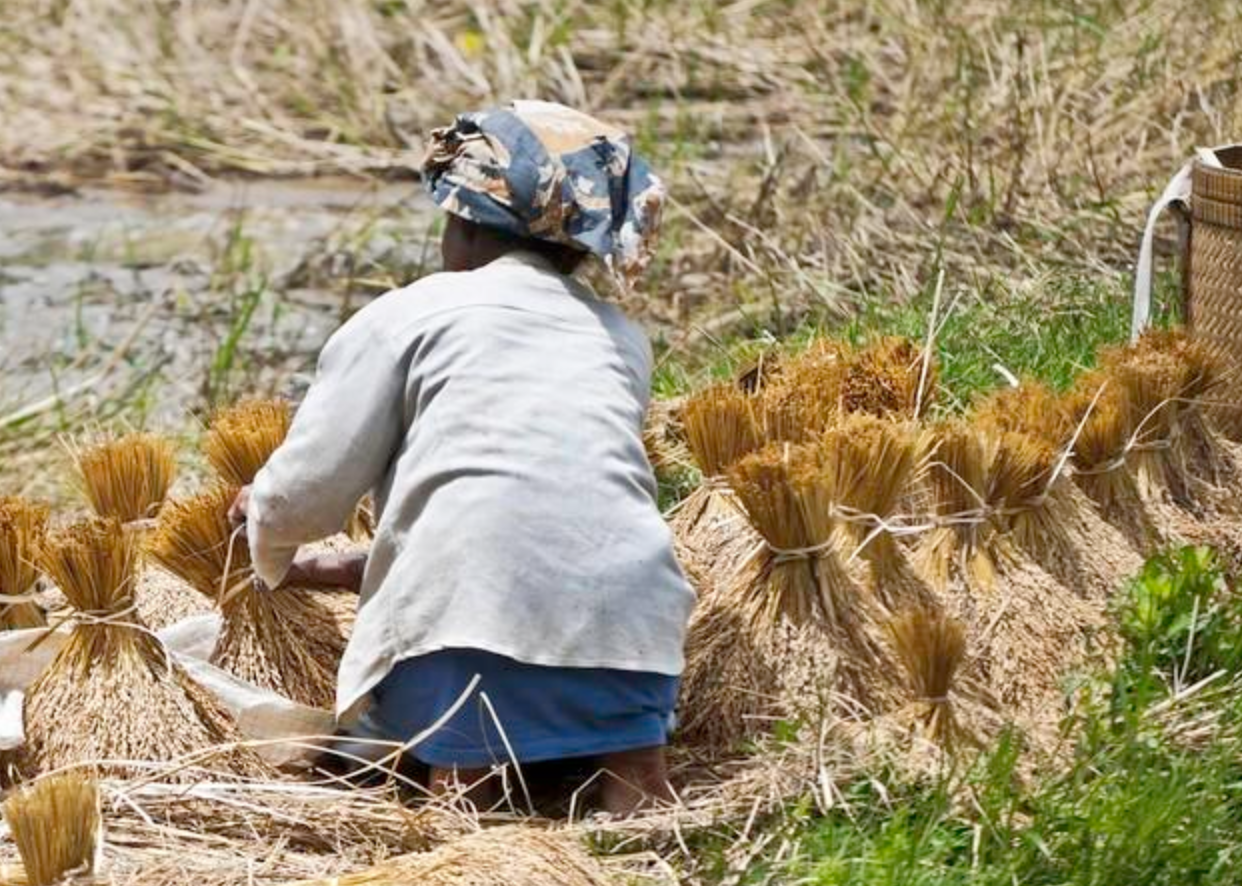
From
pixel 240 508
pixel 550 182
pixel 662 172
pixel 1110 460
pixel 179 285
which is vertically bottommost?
pixel 179 285

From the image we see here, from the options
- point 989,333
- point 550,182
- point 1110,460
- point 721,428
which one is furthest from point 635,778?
point 989,333

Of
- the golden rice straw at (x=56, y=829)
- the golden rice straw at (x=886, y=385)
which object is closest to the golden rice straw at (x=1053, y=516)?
the golden rice straw at (x=886, y=385)

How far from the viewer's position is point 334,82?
9.45 meters

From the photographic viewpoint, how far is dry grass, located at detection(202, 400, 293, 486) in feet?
14.4

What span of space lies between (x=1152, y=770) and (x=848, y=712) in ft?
1.63

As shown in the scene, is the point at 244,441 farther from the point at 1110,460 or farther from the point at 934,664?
the point at 1110,460

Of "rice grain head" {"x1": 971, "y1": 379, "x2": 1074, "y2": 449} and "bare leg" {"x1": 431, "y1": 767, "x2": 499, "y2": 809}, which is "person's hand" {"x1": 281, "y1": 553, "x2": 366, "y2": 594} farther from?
"rice grain head" {"x1": 971, "y1": 379, "x2": 1074, "y2": 449}

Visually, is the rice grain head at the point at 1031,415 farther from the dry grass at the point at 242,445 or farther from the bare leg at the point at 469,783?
the dry grass at the point at 242,445

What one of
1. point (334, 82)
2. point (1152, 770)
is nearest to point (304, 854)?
point (1152, 770)

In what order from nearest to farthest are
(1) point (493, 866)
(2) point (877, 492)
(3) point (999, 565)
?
1. (1) point (493, 866)
2. (2) point (877, 492)
3. (3) point (999, 565)

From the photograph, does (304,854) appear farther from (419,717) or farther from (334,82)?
(334,82)

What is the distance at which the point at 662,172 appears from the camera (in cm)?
827

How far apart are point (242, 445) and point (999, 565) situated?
133 cm

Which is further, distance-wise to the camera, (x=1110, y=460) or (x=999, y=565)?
(x=1110, y=460)
